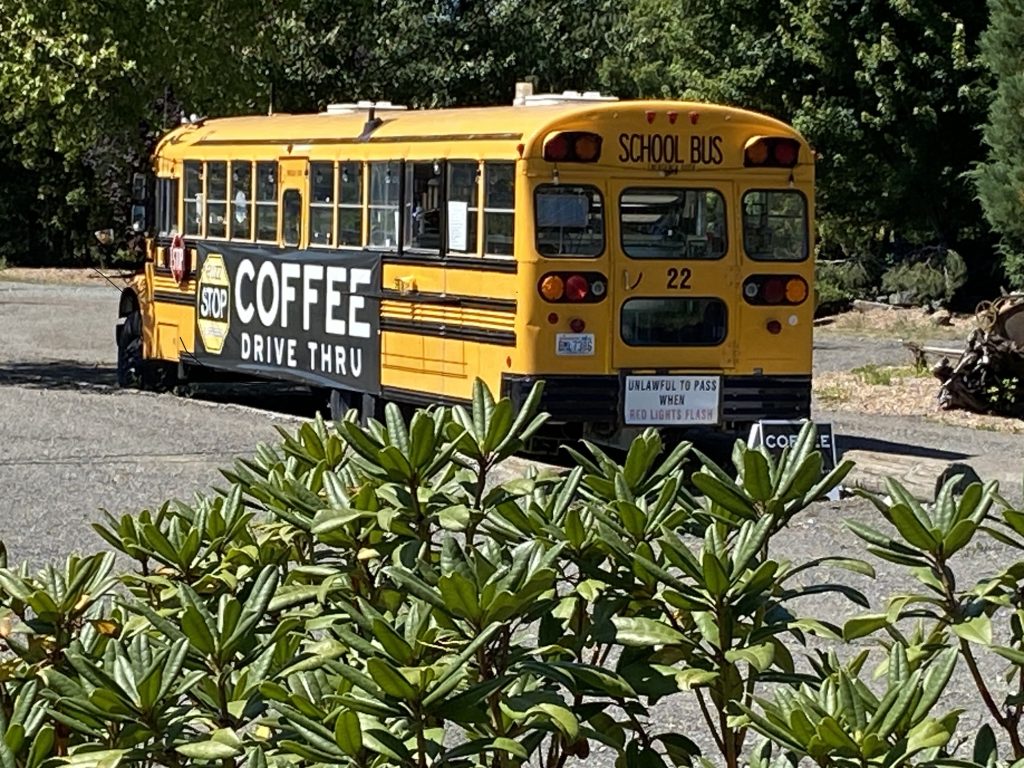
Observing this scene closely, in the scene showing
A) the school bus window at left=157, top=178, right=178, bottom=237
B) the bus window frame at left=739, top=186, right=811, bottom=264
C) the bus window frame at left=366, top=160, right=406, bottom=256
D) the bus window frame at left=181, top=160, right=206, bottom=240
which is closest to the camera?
the bus window frame at left=739, top=186, right=811, bottom=264

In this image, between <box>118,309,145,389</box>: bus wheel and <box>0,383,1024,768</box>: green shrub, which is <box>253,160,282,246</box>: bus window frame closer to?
<box>118,309,145,389</box>: bus wheel

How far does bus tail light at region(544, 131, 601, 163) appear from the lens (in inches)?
497

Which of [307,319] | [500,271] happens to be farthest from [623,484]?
[307,319]

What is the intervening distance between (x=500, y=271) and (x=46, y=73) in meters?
6.98

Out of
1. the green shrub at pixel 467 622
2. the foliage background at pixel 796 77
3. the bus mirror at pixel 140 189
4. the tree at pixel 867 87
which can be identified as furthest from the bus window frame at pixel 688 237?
the tree at pixel 867 87

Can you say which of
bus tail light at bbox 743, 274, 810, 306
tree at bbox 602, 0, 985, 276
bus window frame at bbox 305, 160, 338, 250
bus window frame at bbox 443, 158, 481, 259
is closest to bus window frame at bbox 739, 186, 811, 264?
bus tail light at bbox 743, 274, 810, 306

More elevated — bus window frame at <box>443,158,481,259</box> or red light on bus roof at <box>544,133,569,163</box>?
red light on bus roof at <box>544,133,569,163</box>

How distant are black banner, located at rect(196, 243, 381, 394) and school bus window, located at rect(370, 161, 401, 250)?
17 centimetres

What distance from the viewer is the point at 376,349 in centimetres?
1438

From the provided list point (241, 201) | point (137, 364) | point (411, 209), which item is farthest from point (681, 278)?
point (137, 364)

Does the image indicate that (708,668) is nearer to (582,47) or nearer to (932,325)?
(932,325)

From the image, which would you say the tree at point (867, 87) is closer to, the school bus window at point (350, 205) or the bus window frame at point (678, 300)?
the school bus window at point (350, 205)

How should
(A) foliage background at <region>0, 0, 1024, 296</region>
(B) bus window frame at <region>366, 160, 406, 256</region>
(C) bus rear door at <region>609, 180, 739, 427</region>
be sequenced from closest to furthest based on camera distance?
(C) bus rear door at <region>609, 180, 739, 427</region>
(B) bus window frame at <region>366, 160, 406, 256</region>
(A) foliage background at <region>0, 0, 1024, 296</region>

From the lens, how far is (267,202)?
15914mm
